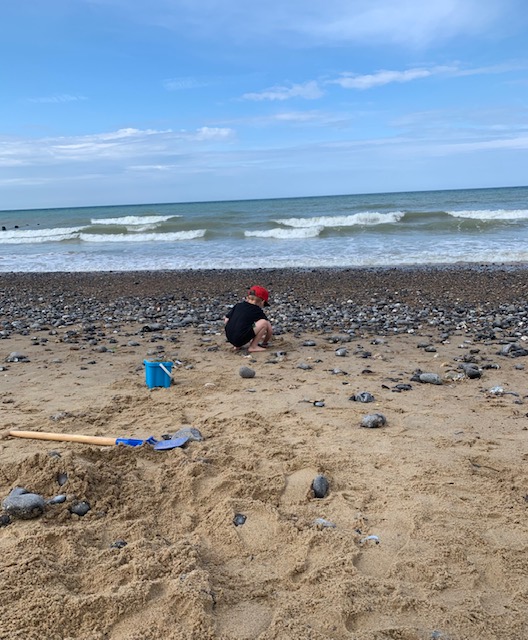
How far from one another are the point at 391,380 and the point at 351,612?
3.51m

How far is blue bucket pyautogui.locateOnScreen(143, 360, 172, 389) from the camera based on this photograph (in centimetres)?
552

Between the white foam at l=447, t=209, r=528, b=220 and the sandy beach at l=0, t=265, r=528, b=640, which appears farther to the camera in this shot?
the white foam at l=447, t=209, r=528, b=220

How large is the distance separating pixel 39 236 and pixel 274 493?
35.1 meters

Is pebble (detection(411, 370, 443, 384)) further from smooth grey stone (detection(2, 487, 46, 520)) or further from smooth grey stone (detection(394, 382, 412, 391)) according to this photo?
smooth grey stone (detection(2, 487, 46, 520))

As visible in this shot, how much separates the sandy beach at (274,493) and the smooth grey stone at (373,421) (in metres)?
0.07

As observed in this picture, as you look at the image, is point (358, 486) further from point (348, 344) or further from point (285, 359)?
point (348, 344)

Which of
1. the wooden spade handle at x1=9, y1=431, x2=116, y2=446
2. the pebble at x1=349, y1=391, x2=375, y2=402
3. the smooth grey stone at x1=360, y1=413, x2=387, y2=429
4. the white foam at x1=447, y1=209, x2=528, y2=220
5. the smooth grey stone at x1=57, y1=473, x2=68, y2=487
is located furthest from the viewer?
the white foam at x1=447, y1=209, x2=528, y2=220

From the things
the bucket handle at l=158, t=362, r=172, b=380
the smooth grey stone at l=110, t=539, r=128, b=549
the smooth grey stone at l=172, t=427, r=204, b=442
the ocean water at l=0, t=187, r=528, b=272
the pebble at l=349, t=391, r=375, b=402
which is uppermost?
the ocean water at l=0, t=187, r=528, b=272

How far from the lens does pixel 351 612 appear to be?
236 cm

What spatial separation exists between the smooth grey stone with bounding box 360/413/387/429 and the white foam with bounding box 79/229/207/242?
25025 mm

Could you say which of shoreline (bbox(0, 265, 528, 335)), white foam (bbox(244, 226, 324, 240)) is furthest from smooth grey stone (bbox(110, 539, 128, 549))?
white foam (bbox(244, 226, 324, 240))

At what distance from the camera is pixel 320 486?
11.1 ft

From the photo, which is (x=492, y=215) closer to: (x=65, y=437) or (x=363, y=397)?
(x=363, y=397)

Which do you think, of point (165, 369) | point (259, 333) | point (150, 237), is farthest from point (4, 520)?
point (150, 237)
